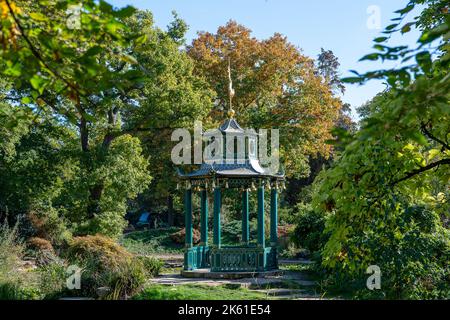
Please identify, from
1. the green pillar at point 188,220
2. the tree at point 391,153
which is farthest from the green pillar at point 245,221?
the tree at point 391,153

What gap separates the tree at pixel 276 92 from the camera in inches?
1118

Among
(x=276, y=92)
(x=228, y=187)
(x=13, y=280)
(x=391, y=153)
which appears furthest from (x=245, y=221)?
(x=276, y=92)

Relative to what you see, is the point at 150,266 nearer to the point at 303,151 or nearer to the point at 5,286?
the point at 5,286

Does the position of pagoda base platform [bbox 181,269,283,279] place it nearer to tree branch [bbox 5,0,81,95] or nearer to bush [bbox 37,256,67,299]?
bush [bbox 37,256,67,299]

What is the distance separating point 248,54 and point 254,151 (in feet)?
49.7

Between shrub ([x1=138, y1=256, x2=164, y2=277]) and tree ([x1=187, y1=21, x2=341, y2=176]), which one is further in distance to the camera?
tree ([x1=187, y1=21, x2=341, y2=176])

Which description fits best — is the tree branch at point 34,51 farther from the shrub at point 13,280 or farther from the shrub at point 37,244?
the shrub at point 37,244

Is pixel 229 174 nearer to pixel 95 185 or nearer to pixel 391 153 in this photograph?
pixel 95 185

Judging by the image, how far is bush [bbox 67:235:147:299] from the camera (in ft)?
33.1

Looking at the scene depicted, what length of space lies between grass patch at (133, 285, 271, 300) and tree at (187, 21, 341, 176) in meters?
17.0

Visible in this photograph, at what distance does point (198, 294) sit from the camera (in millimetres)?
10336

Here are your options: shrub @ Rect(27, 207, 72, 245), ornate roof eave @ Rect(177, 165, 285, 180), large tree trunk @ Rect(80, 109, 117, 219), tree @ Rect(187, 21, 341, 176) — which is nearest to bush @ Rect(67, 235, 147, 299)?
ornate roof eave @ Rect(177, 165, 285, 180)

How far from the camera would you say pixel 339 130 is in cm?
277
